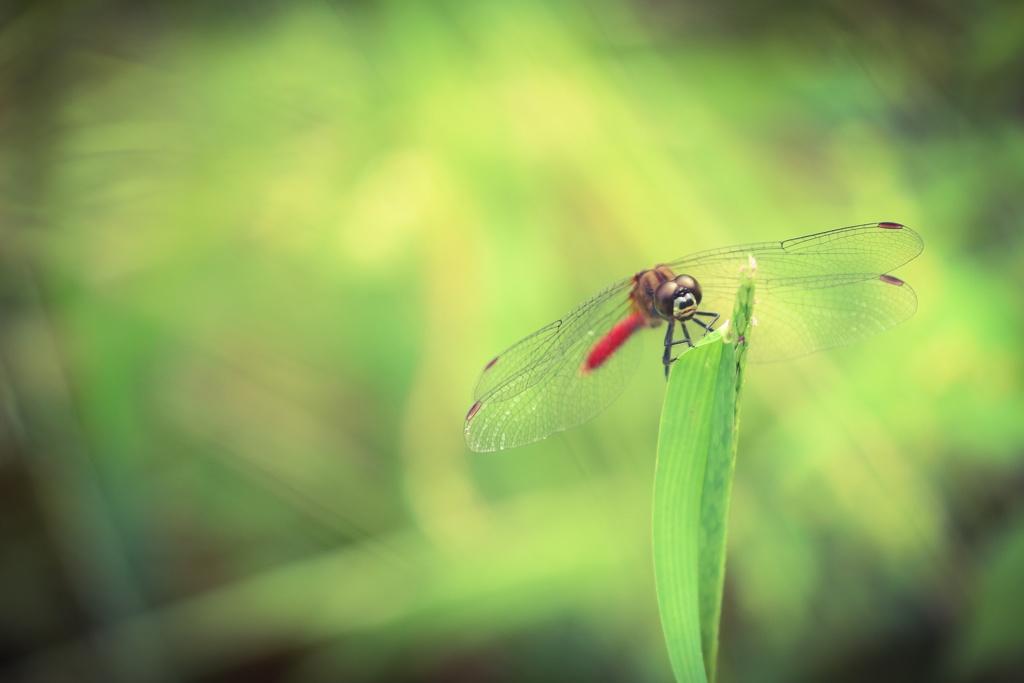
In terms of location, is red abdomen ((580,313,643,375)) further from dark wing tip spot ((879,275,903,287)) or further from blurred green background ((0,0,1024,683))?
blurred green background ((0,0,1024,683))

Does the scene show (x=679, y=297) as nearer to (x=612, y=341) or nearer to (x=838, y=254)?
(x=612, y=341)

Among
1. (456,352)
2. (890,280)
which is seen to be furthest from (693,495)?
(456,352)

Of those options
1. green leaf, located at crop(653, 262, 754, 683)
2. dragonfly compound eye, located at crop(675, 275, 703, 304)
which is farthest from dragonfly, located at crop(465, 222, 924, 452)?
green leaf, located at crop(653, 262, 754, 683)

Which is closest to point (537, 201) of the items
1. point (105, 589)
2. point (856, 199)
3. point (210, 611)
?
point (856, 199)

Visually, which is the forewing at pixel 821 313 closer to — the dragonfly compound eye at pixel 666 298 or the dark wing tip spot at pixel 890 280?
the dark wing tip spot at pixel 890 280

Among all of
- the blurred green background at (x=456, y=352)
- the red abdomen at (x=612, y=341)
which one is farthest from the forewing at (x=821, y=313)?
the blurred green background at (x=456, y=352)
